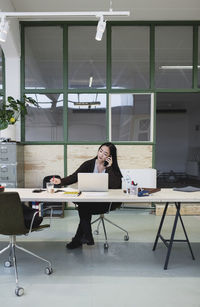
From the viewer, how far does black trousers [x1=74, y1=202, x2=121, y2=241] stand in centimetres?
304

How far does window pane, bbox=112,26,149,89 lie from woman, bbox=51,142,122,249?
2485 mm

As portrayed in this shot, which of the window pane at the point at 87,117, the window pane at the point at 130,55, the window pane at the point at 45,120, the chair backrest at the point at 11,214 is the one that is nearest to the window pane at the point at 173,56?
the window pane at the point at 130,55

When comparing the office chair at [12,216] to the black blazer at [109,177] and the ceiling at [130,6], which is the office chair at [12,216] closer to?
the black blazer at [109,177]

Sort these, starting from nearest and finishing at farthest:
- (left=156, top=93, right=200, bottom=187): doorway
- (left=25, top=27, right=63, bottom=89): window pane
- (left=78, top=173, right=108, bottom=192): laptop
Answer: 1. (left=78, top=173, right=108, bottom=192): laptop
2. (left=25, top=27, right=63, bottom=89): window pane
3. (left=156, top=93, right=200, bottom=187): doorway

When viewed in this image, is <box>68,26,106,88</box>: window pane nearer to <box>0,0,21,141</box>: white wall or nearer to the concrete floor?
<box>0,0,21,141</box>: white wall

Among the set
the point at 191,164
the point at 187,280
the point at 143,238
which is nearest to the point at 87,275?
the point at 187,280

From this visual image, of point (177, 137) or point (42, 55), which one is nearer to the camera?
point (42, 55)

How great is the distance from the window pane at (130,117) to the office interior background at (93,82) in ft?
0.07

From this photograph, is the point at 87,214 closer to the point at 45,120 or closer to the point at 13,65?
the point at 45,120

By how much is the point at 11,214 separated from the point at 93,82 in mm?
3782

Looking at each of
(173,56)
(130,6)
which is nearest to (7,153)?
(130,6)

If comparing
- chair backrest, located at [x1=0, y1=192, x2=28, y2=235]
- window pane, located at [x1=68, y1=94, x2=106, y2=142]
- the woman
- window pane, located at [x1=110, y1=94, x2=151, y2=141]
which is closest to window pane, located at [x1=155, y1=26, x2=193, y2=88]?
window pane, located at [x1=110, y1=94, x2=151, y2=141]

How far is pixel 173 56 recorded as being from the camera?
5352 millimetres

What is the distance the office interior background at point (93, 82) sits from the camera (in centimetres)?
525
